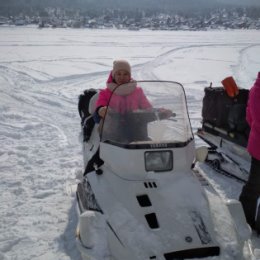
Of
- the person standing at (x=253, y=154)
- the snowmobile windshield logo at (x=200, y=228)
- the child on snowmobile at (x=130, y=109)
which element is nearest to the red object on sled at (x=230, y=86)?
A: the person standing at (x=253, y=154)

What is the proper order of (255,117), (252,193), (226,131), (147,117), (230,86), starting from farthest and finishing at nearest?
1. (226,131)
2. (230,86)
3. (252,193)
4. (255,117)
5. (147,117)

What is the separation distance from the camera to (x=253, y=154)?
11.6 feet

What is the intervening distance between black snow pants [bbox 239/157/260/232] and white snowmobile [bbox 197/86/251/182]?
→ 0.94 metres

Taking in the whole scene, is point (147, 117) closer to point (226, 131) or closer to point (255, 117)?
point (255, 117)

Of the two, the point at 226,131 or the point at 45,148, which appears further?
the point at 45,148

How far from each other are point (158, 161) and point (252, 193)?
1.23 metres

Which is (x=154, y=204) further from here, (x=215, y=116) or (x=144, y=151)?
(x=215, y=116)

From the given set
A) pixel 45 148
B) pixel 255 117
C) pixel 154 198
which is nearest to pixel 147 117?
pixel 154 198

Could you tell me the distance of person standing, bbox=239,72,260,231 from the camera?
3408 millimetres

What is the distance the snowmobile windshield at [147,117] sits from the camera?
3.06 meters

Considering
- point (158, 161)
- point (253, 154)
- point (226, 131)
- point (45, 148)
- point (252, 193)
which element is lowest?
point (45, 148)

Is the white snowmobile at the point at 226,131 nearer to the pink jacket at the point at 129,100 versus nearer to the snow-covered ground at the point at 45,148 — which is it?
the snow-covered ground at the point at 45,148

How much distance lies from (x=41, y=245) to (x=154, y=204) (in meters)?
1.20

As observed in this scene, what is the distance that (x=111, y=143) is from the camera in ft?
10.1
